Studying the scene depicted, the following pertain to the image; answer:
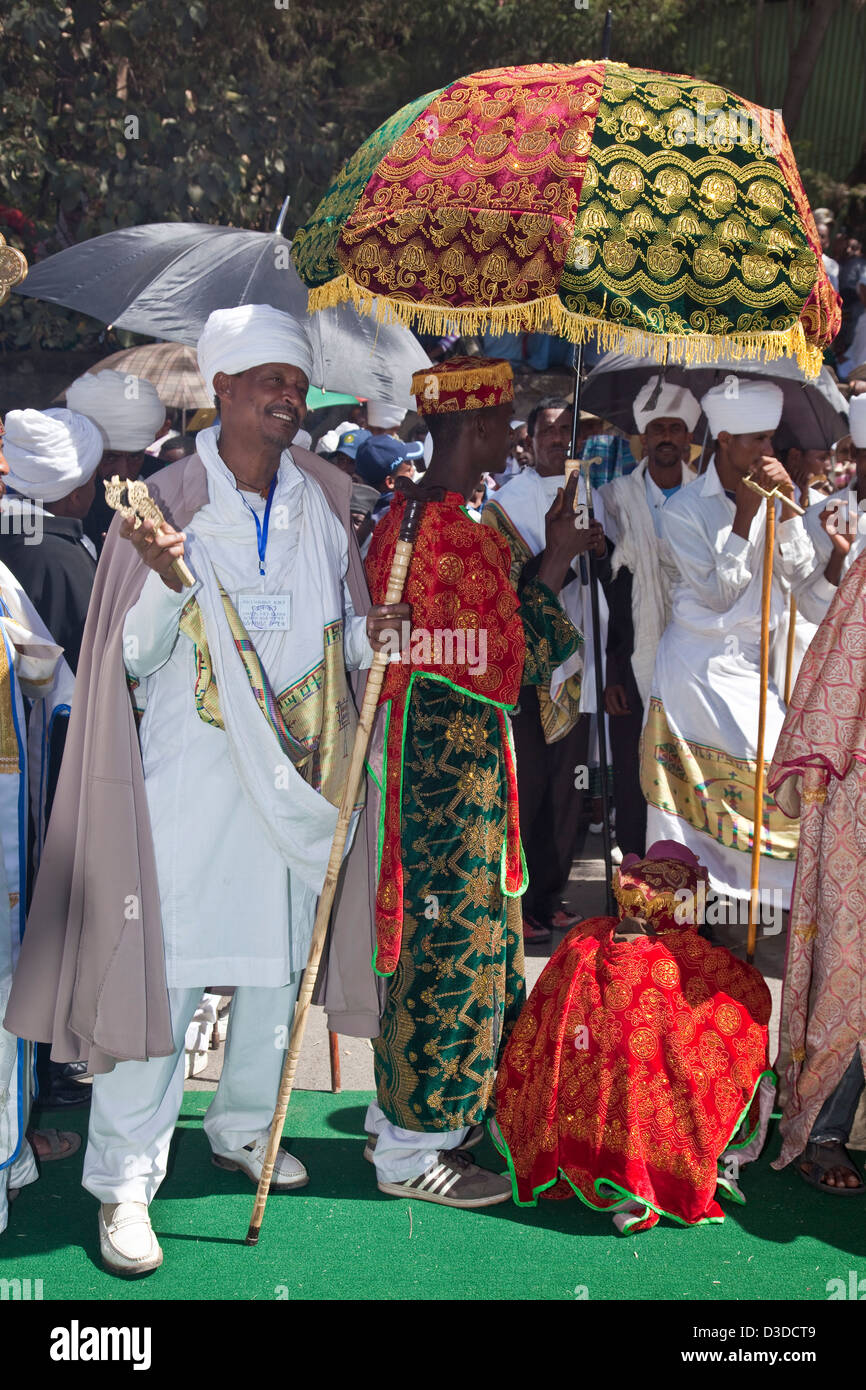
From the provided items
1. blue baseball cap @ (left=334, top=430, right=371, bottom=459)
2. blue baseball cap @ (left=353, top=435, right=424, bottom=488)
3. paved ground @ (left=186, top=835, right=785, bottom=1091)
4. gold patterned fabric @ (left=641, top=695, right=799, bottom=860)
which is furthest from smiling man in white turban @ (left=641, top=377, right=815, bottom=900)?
blue baseball cap @ (left=334, top=430, right=371, bottom=459)

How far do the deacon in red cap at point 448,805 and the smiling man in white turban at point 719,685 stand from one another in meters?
1.89

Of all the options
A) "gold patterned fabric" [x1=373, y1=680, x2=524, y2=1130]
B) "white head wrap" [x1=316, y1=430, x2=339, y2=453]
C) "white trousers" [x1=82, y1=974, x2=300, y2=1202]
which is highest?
"white head wrap" [x1=316, y1=430, x2=339, y2=453]

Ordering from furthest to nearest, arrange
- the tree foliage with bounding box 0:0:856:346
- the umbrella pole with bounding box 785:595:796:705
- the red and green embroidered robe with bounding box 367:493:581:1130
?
the tree foliage with bounding box 0:0:856:346, the umbrella pole with bounding box 785:595:796:705, the red and green embroidered robe with bounding box 367:493:581:1130

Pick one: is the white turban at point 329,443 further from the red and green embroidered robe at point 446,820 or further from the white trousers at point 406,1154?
the white trousers at point 406,1154

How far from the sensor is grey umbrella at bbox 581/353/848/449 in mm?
6863

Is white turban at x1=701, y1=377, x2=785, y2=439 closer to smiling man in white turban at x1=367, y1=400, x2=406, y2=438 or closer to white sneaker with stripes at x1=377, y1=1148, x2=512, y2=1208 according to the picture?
white sneaker with stripes at x1=377, y1=1148, x2=512, y2=1208

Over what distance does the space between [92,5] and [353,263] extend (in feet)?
30.2

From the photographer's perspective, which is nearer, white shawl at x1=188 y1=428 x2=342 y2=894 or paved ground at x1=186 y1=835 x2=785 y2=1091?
white shawl at x1=188 y1=428 x2=342 y2=894

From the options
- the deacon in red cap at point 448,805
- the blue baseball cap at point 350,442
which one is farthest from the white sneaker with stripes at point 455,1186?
the blue baseball cap at point 350,442

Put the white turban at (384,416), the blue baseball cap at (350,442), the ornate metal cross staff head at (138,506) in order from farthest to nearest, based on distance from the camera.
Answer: the blue baseball cap at (350,442), the white turban at (384,416), the ornate metal cross staff head at (138,506)

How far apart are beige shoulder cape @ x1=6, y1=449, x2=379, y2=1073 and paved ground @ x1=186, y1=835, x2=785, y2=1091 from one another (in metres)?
1.29

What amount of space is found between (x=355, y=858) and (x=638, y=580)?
2.75 meters

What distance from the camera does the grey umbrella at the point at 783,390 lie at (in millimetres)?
6863

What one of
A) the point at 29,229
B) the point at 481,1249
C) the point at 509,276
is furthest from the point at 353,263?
the point at 29,229
